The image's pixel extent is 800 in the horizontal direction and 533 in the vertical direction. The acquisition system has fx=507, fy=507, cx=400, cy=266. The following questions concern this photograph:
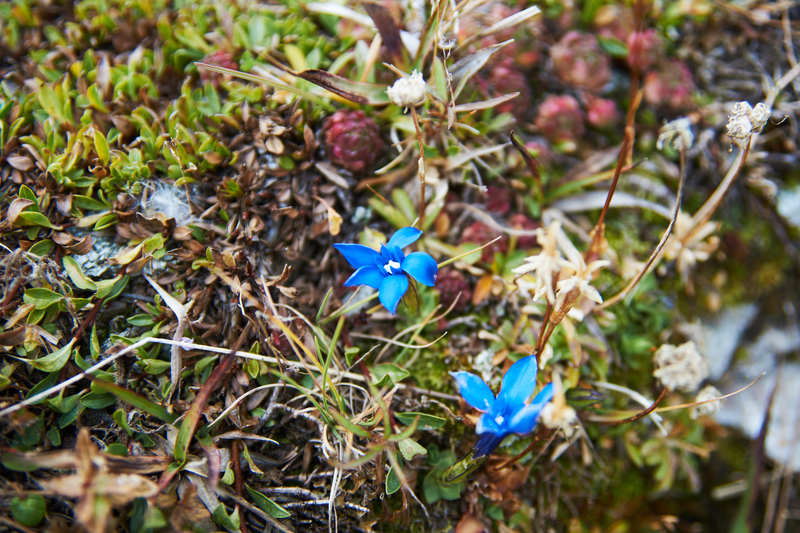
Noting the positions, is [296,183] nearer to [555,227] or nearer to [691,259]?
[555,227]

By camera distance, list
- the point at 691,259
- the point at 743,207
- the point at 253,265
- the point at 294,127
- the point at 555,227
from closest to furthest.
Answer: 1. the point at 555,227
2. the point at 253,265
3. the point at 294,127
4. the point at 691,259
5. the point at 743,207

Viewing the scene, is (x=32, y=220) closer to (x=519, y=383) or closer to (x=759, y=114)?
(x=519, y=383)

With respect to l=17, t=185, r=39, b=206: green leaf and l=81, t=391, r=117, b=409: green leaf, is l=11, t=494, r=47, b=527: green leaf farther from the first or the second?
l=17, t=185, r=39, b=206: green leaf

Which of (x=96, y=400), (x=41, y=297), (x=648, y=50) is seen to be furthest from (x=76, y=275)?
(x=648, y=50)

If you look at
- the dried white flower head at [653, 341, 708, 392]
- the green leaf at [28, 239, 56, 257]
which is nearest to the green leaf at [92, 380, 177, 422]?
the green leaf at [28, 239, 56, 257]

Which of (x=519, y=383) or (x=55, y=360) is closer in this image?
(x=519, y=383)

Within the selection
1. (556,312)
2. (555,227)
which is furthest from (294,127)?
(556,312)
